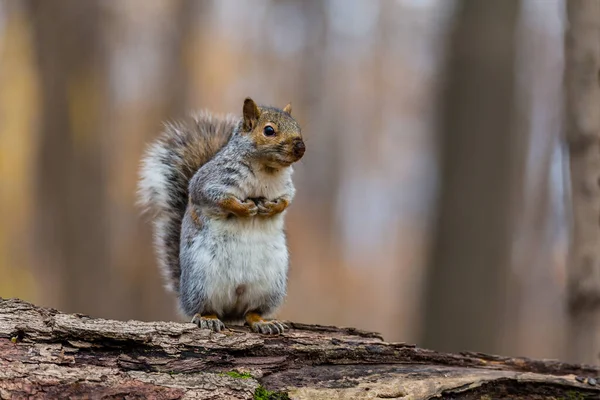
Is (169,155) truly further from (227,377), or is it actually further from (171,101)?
(171,101)

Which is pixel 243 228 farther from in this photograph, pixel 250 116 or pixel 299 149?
pixel 250 116

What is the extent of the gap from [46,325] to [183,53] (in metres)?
7.17

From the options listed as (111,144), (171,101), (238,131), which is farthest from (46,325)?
(171,101)

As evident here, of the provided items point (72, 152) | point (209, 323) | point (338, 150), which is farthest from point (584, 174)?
point (338, 150)

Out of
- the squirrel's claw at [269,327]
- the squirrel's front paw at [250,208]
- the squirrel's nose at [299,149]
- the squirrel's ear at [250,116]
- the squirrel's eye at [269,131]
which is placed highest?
the squirrel's ear at [250,116]

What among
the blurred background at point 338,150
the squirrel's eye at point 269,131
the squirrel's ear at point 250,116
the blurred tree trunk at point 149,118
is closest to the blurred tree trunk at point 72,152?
the blurred background at point 338,150

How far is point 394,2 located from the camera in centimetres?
1800

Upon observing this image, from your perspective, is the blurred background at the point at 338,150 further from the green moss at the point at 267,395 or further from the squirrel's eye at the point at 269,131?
the green moss at the point at 267,395

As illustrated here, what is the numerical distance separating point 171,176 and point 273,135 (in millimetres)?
607

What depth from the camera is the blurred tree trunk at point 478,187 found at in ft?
16.0

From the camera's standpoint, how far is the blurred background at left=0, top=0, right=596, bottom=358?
493 cm

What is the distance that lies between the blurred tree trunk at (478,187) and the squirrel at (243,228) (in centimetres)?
257

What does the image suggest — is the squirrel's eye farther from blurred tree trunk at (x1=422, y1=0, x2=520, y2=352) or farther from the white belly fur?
blurred tree trunk at (x1=422, y1=0, x2=520, y2=352)

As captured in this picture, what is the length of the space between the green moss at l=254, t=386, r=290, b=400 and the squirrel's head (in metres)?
0.88
